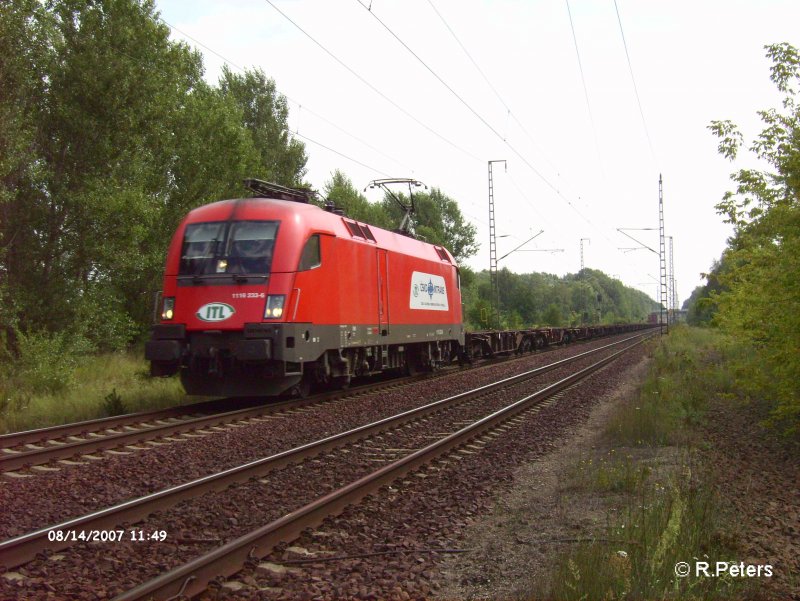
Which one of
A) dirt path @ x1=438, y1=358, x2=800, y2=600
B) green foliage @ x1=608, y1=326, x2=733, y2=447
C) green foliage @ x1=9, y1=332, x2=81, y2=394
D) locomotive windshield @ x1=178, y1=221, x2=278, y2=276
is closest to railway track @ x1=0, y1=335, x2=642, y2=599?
dirt path @ x1=438, y1=358, x2=800, y2=600

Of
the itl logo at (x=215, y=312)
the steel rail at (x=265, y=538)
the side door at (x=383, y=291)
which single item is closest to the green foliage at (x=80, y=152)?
the itl logo at (x=215, y=312)

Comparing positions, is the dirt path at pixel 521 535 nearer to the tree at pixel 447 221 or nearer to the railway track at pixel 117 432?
the railway track at pixel 117 432

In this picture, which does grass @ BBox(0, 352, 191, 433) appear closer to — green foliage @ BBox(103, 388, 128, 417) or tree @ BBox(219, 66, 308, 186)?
green foliage @ BBox(103, 388, 128, 417)

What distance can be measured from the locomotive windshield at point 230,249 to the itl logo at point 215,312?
579 millimetres

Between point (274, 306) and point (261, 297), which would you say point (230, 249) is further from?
point (274, 306)

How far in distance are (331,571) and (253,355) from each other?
6.60m

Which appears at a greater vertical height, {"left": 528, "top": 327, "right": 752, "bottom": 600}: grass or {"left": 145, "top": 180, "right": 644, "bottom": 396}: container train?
{"left": 145, "top": 180, "right": 644, "bottom": 396}: container train

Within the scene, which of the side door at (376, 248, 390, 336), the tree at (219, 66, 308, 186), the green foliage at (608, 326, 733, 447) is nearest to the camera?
the green foliage at (608, 326, 733, 447)

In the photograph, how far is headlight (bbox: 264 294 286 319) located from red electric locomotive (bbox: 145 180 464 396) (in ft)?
0.05

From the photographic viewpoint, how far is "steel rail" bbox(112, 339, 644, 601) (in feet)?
13.4

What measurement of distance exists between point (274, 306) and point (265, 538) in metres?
6.65

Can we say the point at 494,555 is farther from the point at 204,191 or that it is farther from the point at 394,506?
the point at 204,191

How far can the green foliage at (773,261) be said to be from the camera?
835 centimetres

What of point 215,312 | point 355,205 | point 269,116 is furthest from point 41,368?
point 355,205
